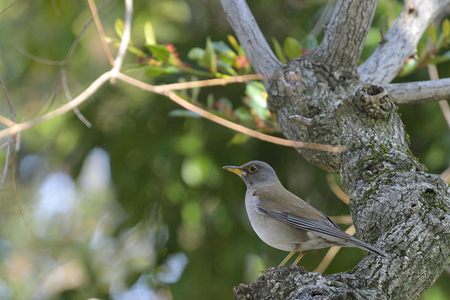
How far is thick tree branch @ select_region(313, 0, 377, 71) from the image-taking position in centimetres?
452

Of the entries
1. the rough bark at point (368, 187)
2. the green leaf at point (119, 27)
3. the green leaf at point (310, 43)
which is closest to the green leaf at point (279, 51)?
the green leaf at point (310, 43)

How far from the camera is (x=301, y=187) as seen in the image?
7.26 meters

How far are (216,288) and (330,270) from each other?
1.00m

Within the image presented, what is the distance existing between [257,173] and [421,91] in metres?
1.62

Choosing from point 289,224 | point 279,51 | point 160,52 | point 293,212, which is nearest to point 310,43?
point 279,51

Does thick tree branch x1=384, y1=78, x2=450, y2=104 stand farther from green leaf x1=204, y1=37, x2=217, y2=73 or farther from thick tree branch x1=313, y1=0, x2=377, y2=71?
green leaf x1=204, y1=37, x2=217, y2=73

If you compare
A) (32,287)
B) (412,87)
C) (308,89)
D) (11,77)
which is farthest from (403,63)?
(32,287)

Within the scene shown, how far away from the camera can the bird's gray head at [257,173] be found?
19.3 ft

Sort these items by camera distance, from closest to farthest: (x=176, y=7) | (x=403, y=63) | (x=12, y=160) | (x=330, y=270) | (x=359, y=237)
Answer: (x=359, y=237) < (x=12, y=160) < (x=403, y=63) < (x=330, y=270) < (x=176, y=7)

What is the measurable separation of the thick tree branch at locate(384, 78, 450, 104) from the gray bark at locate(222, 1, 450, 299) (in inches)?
8.8

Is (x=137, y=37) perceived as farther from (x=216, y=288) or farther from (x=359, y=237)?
(x=359, y=237)

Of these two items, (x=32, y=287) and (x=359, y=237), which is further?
(x=32, y=287)

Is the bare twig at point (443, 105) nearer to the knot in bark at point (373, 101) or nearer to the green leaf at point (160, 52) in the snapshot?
the knot in bark at point (373, 101)

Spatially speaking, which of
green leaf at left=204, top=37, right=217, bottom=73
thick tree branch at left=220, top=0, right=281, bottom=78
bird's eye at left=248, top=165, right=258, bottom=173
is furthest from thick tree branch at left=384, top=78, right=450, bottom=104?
bird's eye at left=248, top=165, right=258, bottom=173
